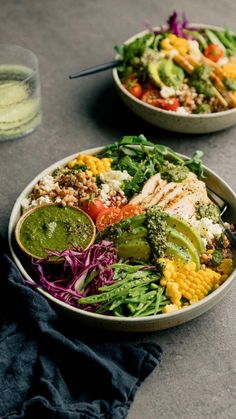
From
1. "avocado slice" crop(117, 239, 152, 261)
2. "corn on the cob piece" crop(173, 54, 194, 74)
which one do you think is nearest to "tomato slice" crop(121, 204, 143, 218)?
"avocado slice" crop(117, 239, 152, 261)

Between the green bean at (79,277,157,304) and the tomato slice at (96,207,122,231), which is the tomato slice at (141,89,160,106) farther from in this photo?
the green bean at (79,277,157,304)

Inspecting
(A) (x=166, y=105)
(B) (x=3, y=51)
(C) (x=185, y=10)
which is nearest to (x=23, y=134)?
(B) (x=3, y=51)

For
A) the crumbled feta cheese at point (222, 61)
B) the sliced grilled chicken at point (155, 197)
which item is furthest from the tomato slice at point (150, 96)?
the sliced grilled chicken at point (155, 197)

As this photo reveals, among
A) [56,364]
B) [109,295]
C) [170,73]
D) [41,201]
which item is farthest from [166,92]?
[56,364]

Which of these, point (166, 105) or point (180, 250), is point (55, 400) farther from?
point (166, 105)

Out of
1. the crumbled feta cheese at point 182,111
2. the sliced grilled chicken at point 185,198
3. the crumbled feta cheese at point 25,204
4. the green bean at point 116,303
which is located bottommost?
the crumbled feta cheese at point 25,204

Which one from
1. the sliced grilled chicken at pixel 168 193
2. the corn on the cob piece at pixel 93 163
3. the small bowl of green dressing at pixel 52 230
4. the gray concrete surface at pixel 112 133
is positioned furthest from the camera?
the corn on the cob piece at pixel 93 163

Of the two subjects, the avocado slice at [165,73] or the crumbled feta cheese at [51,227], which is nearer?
the crumbled feta cheese at [51,227]

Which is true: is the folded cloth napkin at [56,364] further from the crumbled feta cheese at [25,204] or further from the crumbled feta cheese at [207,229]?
the crumbled feta cheese at [207,229]
